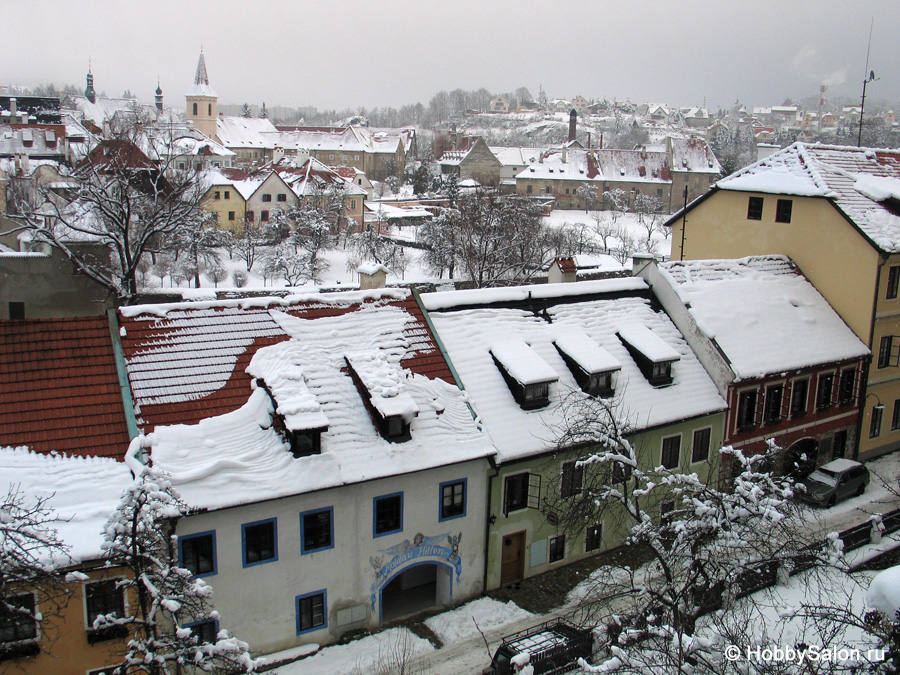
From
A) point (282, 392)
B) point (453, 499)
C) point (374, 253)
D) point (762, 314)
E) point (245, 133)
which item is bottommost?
point (453, 499)

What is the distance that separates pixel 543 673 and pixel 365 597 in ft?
14.5

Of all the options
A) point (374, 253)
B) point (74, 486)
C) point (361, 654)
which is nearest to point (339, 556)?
point (361, 654)

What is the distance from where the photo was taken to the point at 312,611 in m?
16.9

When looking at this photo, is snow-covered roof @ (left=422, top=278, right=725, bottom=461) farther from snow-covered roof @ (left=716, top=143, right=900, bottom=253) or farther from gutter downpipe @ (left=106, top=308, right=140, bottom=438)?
snow-covered roof @ (left=716, top=143, right=900, bottom=253)

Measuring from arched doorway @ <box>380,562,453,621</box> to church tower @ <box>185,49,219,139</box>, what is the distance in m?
112

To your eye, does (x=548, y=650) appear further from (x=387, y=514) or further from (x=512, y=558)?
(x=387, y=514)

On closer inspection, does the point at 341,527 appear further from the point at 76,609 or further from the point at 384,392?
the point at 76,609

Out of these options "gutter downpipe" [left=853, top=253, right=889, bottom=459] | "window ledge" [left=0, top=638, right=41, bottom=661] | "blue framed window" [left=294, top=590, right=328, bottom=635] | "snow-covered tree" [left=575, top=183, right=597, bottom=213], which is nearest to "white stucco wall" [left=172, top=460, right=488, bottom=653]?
"blue framed window" [left=294, top=590, right=328, bottom=635]

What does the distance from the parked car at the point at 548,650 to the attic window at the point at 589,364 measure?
6.95 meters

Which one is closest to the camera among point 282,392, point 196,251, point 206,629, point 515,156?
point 206,629

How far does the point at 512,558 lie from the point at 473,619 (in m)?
2.15

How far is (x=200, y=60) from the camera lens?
12138 cm

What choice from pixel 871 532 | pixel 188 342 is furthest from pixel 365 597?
pixel 871 532

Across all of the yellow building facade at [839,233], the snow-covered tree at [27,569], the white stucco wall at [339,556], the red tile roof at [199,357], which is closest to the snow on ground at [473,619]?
the white stucco wall at [339,556]
